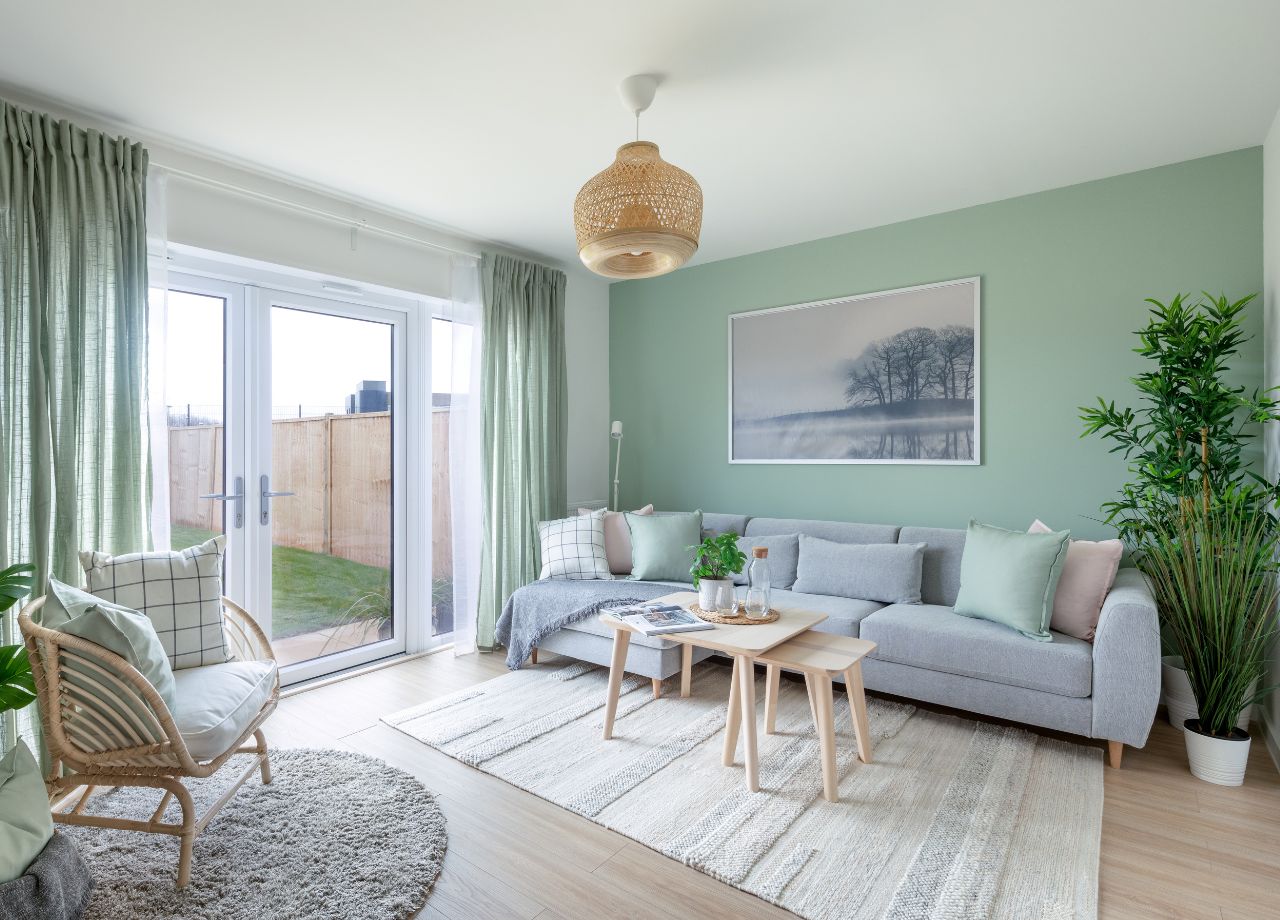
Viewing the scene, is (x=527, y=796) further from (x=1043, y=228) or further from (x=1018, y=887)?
(x=1043, y=228)

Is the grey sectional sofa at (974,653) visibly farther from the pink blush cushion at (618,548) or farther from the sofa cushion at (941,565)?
the pink blush cushion at (618,548)

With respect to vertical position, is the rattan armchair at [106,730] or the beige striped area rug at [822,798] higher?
the rattan armchair at [106,730]

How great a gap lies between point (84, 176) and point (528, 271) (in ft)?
7.78

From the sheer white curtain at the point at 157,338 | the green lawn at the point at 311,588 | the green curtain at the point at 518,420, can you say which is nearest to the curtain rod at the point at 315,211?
the sheer white curtain at the point at 157,338

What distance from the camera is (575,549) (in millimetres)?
4102

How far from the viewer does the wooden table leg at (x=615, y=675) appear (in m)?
2.91

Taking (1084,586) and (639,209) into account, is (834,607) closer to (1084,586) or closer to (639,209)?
(1084,586)

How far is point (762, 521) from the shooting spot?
168 inches

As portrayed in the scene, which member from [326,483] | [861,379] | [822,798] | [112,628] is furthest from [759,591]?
[326,483]

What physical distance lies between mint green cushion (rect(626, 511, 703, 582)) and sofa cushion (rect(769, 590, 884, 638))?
0.57 m

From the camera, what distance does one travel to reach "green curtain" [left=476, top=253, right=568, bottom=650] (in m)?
4.27

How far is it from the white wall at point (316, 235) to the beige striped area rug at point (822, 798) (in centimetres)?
220

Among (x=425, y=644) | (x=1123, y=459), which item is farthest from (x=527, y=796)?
(x=1123, y=459)

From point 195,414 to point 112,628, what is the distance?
169 centimetres
